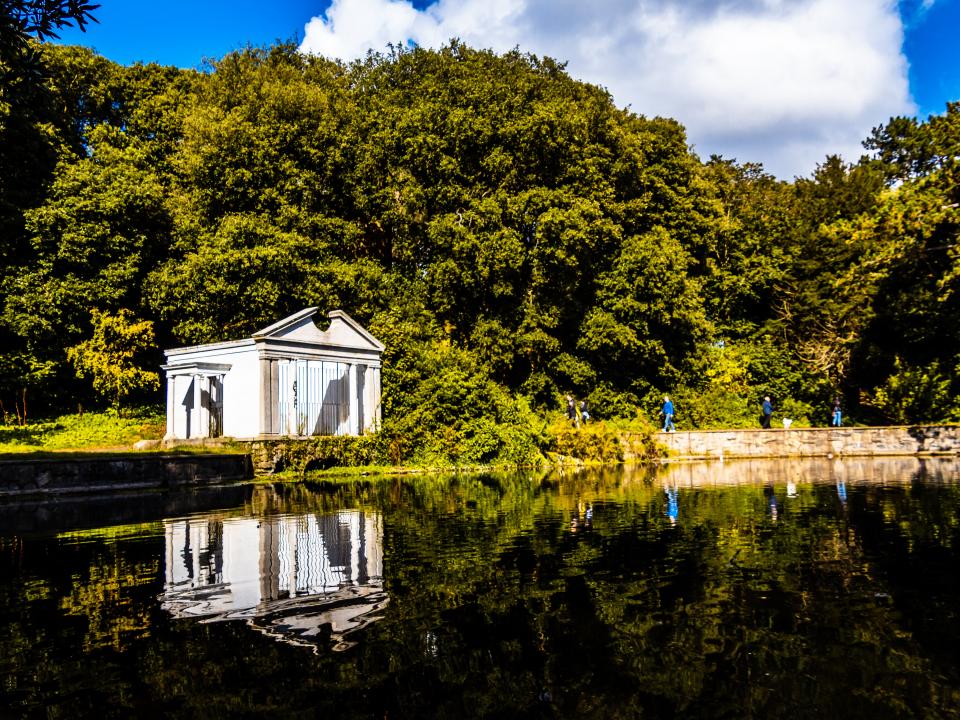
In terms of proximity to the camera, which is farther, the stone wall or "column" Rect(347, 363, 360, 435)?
the stone wall

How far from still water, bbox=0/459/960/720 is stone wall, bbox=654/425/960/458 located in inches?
817

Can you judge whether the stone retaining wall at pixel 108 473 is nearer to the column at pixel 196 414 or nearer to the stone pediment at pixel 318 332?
the stone pediment at pixel 318 332

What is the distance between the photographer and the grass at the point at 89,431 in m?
31.7

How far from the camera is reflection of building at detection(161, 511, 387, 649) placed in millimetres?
6070

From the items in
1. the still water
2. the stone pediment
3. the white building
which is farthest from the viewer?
the stone pediment

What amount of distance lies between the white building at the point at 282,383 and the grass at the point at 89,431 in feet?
14.7

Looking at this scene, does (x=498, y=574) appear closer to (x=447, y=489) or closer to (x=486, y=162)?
(x=447, y=489)

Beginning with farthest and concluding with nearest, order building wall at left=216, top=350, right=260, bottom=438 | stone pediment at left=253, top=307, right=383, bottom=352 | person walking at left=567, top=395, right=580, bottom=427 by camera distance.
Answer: person walking at left=567, top=395, right=580, bottom=427 < stone pediment at left=253, top=307, right=383, bottom=352 < building wall at left=216, top=350, right=260, bottom=438

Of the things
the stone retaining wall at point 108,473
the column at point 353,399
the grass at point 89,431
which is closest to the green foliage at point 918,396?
the column at point 353,399

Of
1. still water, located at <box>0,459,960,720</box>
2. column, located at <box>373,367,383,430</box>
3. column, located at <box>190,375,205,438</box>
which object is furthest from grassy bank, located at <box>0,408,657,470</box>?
still water, located at <box>0,459,960,720</box>

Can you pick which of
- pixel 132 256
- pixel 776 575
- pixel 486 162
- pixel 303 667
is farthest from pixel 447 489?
pixel 132 256

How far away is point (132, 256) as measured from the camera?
123 ft

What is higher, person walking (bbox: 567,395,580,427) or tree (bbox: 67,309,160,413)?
tree (bbox: 67,309,160,413)

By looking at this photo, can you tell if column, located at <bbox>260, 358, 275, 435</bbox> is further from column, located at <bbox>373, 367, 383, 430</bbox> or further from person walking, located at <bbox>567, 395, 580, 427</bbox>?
person walking, located at <bbox>567, 395, 580, 427</bbox>
